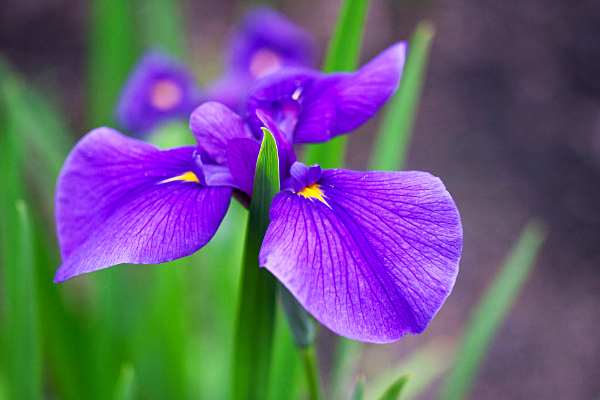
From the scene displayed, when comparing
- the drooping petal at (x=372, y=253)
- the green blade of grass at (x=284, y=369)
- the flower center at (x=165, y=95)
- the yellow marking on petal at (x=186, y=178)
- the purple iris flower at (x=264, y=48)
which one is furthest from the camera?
the purple iris flower at (x=264, y=48)

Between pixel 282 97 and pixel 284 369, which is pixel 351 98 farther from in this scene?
pixel 284 369

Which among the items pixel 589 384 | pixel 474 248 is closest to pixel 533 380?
pixel 589 384

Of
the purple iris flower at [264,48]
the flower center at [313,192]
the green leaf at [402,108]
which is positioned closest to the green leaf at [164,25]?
the purple iris flower at [264,48]

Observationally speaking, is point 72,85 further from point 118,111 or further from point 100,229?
point 100,229

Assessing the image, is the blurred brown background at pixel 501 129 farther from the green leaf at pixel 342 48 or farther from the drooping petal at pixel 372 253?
the drooping petal at pixel 372 253

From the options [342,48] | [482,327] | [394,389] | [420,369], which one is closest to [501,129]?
[420,369]
